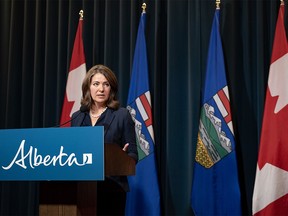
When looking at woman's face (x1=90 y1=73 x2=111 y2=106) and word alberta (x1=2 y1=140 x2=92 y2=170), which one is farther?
woman's face (x1=90 y1=73 x2=111 y2=106)

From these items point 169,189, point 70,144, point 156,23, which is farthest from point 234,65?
point 70,144

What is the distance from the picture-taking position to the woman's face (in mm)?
2641

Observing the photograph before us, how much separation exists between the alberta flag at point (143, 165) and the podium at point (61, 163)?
6.44ft

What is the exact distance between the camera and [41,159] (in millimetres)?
1910

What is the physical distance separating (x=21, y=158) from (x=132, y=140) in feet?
2.60

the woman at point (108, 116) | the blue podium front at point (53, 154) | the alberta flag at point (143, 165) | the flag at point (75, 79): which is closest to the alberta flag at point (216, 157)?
the alberta flag at point (143, 165)

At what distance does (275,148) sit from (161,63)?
4.76 feet

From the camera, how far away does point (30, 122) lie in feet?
15.7

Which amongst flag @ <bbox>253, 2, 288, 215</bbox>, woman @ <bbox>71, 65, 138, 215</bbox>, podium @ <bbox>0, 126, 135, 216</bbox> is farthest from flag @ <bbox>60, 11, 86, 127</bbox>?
podium @ <bbox>0, 126, 135, 216</bbox>

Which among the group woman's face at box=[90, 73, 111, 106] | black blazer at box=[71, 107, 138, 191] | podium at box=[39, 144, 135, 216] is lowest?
podium at box=[39, 144, 135, 216]

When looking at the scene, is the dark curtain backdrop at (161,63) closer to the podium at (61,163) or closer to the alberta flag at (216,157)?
the alberta flag at (216,157)

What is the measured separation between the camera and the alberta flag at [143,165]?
3967mm

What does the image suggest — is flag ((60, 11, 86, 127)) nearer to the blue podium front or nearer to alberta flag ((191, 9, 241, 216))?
alberta flag ((191, 9, 241, 216))

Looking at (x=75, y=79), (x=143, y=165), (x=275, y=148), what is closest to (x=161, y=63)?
(x=75, y=79)
